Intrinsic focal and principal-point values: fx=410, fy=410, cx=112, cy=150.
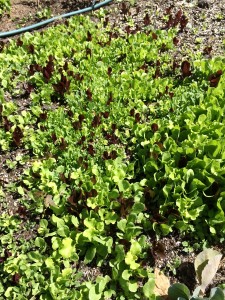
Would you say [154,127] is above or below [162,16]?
below

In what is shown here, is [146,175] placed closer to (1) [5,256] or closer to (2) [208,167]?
(2) [208,167]

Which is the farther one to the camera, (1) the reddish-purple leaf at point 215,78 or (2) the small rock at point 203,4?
(2) the small rock at point 203,4

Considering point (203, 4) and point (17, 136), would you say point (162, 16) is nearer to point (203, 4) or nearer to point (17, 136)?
point (203, 4)

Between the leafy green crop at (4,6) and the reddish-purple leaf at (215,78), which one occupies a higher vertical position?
the leafy green crop at (4,6)

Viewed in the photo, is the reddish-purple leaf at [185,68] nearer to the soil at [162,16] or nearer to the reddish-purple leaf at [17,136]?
the soil at [162,16]

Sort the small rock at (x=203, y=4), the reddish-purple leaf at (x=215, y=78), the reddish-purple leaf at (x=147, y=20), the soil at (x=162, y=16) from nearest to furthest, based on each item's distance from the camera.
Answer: the reddish-purple leaf at (x=215, y=78) → the soil at (x=162, y=16) → the reddish-purple leaf at (x=147, y=20) → the small rock at (x=203, y=4)

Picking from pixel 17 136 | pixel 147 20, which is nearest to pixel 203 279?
pixel 17 136

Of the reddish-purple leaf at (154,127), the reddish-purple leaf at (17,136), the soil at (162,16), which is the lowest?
the reddish-purple leaf at (17,136)

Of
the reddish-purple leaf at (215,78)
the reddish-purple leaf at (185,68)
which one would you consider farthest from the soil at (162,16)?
the reddish-purple leaf at (215,78)

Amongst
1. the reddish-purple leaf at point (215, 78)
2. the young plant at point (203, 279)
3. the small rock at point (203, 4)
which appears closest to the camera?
the young plant at point (203, 279)

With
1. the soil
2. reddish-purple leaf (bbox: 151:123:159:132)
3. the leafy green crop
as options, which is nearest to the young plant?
reddish-purple leaf (bbox: 151:123:159:132)

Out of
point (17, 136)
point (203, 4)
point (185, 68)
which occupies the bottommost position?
point (17, 136)
